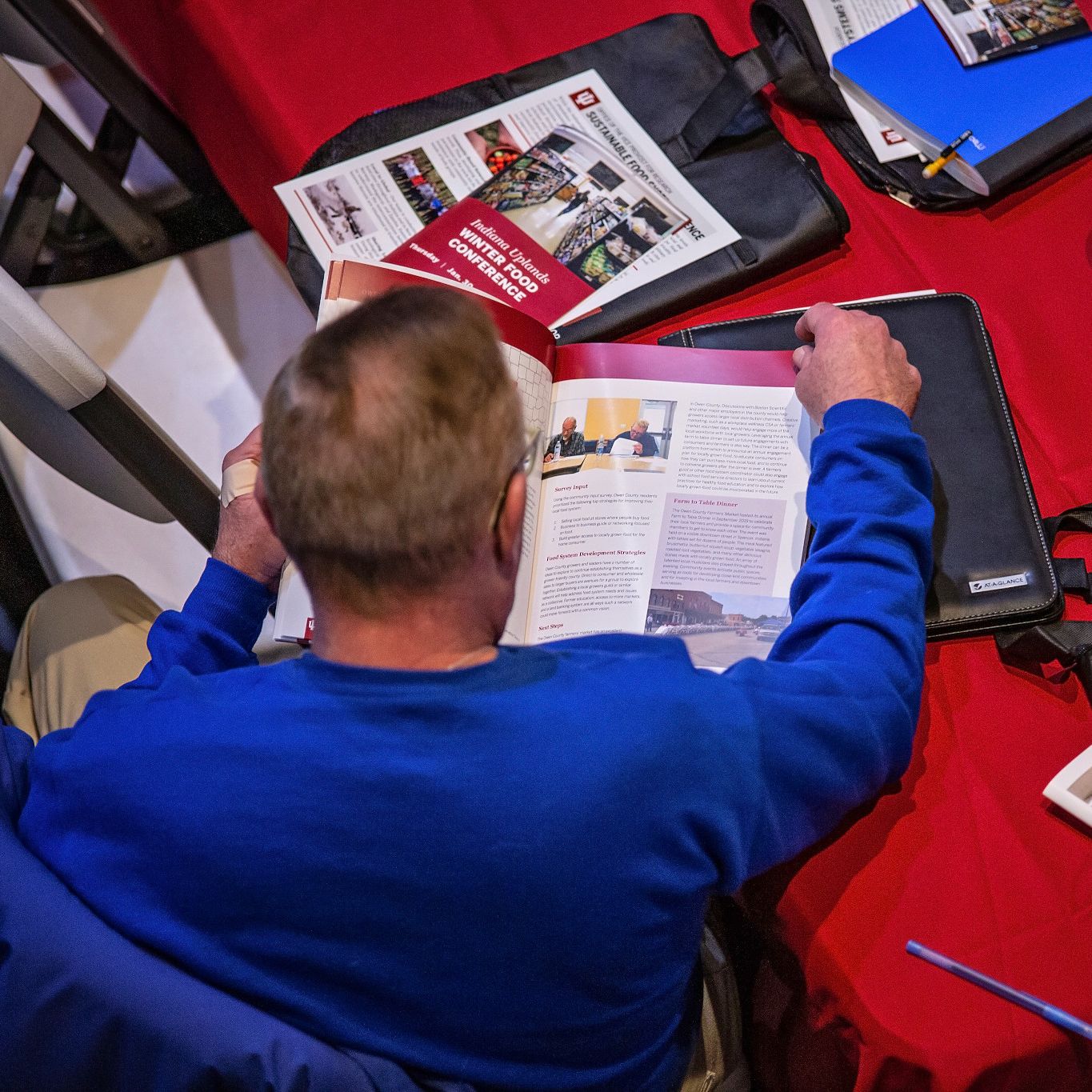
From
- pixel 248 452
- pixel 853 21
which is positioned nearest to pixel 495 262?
pixel 248 452

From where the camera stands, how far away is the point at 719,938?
1.00 m

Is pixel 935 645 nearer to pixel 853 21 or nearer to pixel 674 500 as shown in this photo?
pixel 674 500

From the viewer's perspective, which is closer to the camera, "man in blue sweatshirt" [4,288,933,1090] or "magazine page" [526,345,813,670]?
"man in blue sweatshirt" [4,288,933,1090]

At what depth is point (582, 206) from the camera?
1.10 m

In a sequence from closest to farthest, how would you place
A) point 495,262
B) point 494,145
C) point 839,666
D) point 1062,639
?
point 839,666
point 1062,639
point 495,262
point 494,145

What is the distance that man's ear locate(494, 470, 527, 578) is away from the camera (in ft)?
1.99

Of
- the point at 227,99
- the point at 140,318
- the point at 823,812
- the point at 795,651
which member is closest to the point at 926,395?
the point at 795,651

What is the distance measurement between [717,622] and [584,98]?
2.33 feet

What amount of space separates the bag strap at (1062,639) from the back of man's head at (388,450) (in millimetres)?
494

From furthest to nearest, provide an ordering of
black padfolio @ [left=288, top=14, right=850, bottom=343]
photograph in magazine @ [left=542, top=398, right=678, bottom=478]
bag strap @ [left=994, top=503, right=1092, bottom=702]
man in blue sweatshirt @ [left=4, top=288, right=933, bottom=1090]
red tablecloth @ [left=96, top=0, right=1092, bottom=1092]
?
1. black padfolio @ [left=288, top=14, right=850, bottom=343]
2. photograph in magazine @ [left=542, top=398, right=678, bottom=478]
3. bag strap @ [left=994, top=503, right=1092, bottom=702]
4. red tablecloth @ [left=96, top=0, right=1092, bottom=1092]
5. man in blue sweatshirt @ [left=4, top=288, right=933, bottom=1090]

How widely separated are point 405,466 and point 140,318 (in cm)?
164

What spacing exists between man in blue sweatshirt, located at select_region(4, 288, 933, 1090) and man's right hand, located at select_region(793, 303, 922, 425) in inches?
13.3

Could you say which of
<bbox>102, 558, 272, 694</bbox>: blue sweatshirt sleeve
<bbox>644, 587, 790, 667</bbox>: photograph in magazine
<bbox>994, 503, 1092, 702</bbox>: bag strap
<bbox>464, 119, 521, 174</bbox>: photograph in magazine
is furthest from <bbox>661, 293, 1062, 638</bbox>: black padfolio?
<bbox>102, 558, 272, 694</bbox>: blue sweatshirt sleeve

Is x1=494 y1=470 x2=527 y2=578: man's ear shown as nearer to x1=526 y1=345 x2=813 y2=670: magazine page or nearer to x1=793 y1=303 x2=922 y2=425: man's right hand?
x1=526 y1=345 x2=813 y2=670: magazine page
